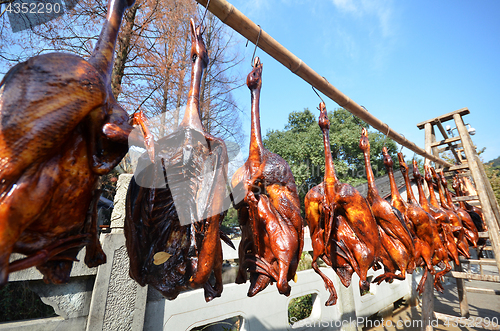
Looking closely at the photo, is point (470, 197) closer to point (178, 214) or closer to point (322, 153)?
point (178, 214)

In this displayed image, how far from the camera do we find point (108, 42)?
1.21 meters

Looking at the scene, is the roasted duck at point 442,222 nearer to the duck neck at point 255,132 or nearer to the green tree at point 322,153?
the duck neck at point 255,132

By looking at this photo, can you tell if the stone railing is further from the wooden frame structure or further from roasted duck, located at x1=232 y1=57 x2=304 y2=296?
the wooden frame structure

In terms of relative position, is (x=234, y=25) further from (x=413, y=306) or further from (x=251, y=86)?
(x=413, y=306)

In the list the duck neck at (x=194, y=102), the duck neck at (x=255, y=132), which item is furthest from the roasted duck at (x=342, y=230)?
the duck neck at (x=194, y=102)

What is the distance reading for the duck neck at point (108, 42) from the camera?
1.14 metres

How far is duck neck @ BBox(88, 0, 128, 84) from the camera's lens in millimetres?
1138

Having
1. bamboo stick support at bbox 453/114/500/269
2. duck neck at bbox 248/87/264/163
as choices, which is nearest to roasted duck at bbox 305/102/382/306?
duck neck at bbox 248/87/264/163

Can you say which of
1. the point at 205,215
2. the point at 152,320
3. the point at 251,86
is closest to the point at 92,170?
the point at 205,215

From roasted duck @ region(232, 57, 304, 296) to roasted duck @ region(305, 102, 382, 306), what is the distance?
2.34 ft

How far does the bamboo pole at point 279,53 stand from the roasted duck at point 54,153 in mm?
1362

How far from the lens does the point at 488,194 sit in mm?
5395

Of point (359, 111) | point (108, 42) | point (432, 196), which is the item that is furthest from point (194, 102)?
point (432, 196)

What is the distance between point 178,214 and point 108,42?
97 cm
